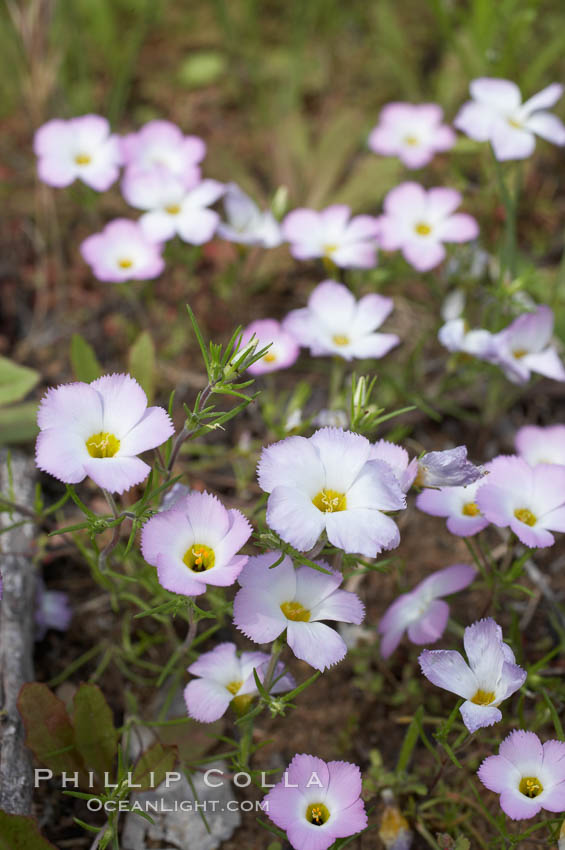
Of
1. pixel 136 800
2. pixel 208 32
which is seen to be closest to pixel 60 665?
pixel 136 800

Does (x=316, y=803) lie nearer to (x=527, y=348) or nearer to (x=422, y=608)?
(x=422, y=608)

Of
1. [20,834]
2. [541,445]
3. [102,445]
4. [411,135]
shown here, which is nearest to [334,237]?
[411,135]

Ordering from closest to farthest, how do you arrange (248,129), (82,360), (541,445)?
1. (541,445)
2. (82,360)
3. (248,129)

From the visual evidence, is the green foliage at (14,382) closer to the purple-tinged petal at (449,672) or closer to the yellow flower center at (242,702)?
the yellow flower center at (242,702)

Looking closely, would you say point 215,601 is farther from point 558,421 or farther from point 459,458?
point 558,421

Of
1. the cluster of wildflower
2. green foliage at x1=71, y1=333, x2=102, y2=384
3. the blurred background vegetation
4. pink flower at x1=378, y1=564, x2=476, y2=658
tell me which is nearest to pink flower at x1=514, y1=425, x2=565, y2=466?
the cluster of wildflower

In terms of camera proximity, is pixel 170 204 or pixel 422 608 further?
pixel 170 204

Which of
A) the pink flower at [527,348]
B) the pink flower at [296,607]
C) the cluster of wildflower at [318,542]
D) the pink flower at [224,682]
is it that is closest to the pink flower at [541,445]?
the cluster of wildflower at [318,542]
